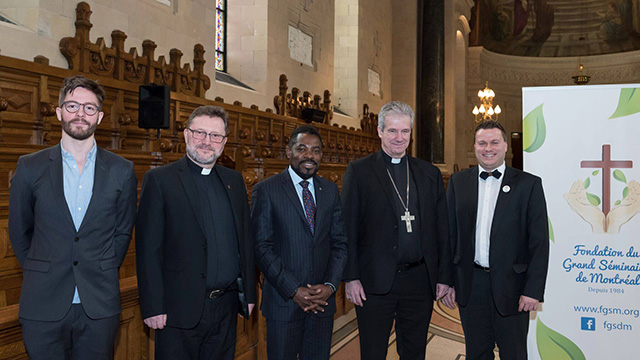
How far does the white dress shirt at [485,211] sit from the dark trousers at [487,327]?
0.09 meters

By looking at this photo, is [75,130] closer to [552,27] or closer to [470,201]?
[470,201]

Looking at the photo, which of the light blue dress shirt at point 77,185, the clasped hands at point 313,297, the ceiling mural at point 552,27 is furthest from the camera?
the ceiling mural at point 552,27

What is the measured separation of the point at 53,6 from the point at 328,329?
5047 mm

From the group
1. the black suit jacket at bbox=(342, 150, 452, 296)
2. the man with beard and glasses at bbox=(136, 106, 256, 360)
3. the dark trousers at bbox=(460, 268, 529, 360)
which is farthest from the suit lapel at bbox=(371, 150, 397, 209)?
the man with beard and glasses at bbox=(136, 106, 256, 360)

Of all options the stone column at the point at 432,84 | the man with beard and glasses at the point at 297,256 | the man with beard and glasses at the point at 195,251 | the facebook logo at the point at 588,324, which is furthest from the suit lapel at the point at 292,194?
the stone column at the point at 432,84

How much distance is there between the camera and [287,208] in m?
2.68

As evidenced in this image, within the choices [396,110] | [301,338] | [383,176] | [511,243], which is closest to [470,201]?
[511,243]

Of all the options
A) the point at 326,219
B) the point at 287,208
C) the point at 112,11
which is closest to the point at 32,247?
the point at 287,208

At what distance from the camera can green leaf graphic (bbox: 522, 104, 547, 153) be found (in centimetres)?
332

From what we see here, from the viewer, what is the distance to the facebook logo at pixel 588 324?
127 inches

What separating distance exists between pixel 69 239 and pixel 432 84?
45.9ft

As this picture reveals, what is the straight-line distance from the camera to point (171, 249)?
2316mm

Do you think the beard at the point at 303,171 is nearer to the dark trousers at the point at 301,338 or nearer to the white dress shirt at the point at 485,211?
the dark trousers at the point at 301,338

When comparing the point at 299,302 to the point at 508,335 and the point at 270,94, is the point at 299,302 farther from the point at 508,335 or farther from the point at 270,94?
the point at 270,94
